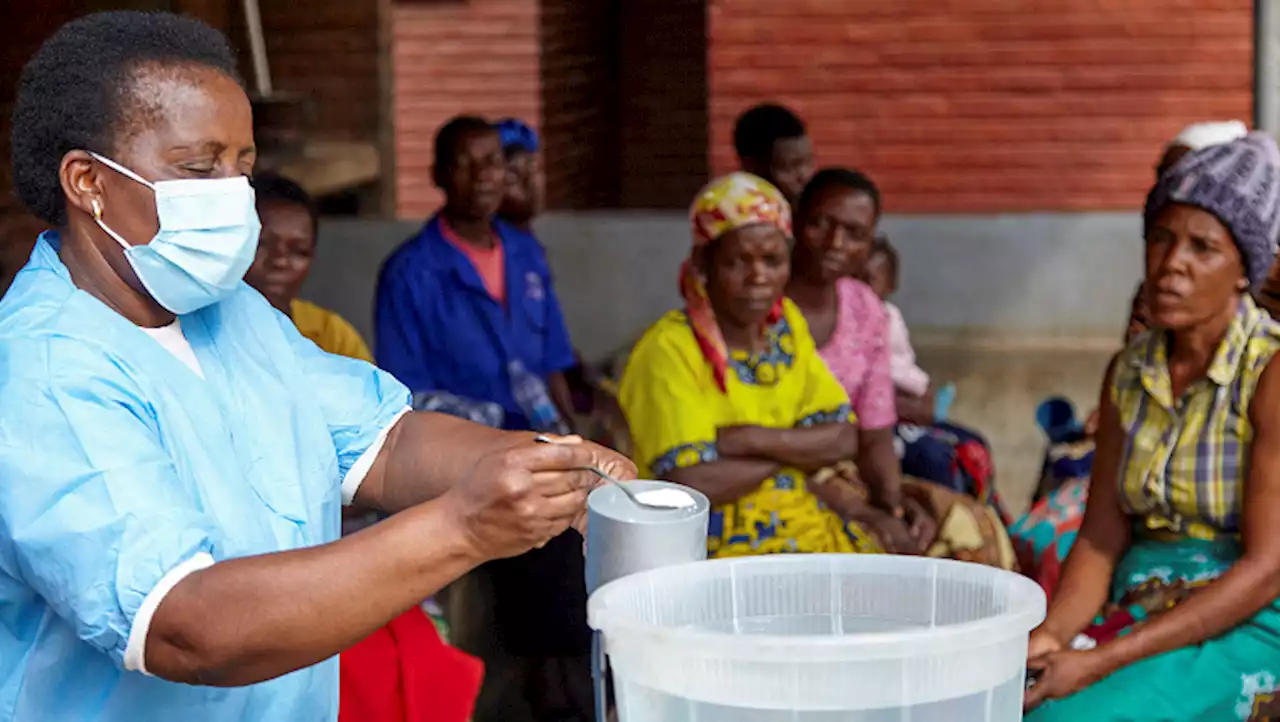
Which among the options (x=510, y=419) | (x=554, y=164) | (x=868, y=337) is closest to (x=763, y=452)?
(x=868, y=337)

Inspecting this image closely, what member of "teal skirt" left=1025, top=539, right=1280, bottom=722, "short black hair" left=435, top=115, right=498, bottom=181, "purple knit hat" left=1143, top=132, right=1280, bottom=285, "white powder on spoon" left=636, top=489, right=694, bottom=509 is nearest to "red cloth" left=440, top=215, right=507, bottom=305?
"short black hair" left=435, top=115, right=498, bottom=181

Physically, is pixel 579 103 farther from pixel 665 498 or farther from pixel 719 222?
pixel 665 498

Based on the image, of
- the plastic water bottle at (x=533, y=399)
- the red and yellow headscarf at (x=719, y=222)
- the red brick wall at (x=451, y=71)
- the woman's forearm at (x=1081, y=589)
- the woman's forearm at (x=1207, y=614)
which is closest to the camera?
the woman's forearm at (x=1207, y=614)

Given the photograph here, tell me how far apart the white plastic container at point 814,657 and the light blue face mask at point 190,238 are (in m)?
0.64

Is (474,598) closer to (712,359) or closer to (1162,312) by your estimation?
(712,359)

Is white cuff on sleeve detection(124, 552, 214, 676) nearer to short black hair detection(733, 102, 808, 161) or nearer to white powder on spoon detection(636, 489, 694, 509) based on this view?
white powder on spoon detection(636, 489, 694, 509)

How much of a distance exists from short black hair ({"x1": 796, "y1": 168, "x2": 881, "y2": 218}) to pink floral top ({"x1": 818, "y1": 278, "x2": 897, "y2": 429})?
350 mm

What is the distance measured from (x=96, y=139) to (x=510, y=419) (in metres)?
3.30

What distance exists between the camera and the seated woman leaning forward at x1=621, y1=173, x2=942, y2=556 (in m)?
3.91

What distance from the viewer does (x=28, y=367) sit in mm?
1884

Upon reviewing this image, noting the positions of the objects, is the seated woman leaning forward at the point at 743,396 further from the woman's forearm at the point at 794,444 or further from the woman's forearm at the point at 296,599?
the woman's forearm at the point at 296,599

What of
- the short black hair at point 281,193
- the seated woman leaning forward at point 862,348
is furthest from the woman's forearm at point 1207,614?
the short black hair at point 281,193

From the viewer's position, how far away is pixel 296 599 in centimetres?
174

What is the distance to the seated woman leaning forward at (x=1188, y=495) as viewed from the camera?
3.14 m
